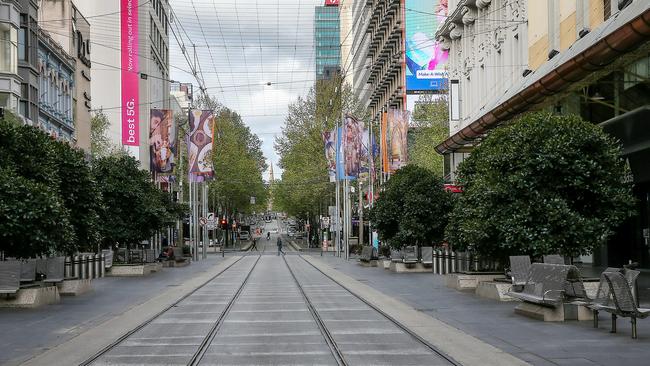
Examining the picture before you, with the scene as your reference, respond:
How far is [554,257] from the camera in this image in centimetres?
1977

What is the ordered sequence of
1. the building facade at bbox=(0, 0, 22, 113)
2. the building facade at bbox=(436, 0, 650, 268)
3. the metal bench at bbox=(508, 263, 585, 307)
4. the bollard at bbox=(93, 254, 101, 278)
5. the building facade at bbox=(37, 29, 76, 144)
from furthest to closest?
the building facade at bbox=(37, 29, 76, 144) < the building facade at bbox=(0, 0, 22, 113) < the bollard at bbox=(93, 254, 101, 278) < the building facade at bbox=(436, 0, 650, 268) < the metal bench at bbox=(508, 263, 585, 307)

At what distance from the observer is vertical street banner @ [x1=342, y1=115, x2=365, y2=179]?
177 ft

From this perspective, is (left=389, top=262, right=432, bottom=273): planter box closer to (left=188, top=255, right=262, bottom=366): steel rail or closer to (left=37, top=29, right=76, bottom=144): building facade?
(left=188, top=255, right=262, bottom=366): steel rail

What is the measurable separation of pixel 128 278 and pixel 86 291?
10.0 metres

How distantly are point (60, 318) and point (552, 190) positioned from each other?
457 inches

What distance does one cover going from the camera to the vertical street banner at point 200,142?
5166cm

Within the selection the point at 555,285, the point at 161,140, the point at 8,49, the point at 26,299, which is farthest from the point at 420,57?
the point at 555,285

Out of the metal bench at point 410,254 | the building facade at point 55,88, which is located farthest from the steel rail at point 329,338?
the building facade at point 55,88

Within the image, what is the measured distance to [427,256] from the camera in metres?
39.7

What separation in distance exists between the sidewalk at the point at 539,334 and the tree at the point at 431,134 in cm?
4506

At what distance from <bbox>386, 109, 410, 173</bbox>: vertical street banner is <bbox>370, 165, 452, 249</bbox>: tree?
22.2 feet

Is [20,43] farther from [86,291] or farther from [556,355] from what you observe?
[556,355]

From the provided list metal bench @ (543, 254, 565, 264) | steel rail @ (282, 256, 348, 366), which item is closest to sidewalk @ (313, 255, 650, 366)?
metal bench @ (543, 254, 565, 264)

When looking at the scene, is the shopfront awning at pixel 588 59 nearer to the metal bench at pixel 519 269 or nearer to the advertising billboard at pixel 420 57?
the metal bench at pixel 519 269
